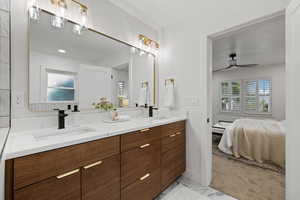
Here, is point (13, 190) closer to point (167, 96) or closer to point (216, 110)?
point (167, 96)

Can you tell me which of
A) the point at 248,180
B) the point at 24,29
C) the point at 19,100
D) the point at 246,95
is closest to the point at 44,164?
the point at 19,100

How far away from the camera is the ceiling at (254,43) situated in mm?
2359

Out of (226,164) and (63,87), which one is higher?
(63,87)

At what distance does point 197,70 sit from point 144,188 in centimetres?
158

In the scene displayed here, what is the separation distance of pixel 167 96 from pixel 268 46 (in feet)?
9.40

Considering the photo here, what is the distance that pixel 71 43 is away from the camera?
4.83 ft

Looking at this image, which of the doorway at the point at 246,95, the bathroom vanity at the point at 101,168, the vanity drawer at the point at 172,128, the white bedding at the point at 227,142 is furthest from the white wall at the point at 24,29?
the white bedding at the point at 227,142

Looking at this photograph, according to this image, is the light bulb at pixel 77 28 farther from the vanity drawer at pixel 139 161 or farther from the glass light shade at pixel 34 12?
the vanity drawer at pixel 139 161

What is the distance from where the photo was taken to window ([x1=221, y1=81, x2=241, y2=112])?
17.9 ft

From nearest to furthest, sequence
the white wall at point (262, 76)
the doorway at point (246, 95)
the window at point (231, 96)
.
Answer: the doorway at point (246, 95), the white wall at point (262, 76), the window at point (231, 96)

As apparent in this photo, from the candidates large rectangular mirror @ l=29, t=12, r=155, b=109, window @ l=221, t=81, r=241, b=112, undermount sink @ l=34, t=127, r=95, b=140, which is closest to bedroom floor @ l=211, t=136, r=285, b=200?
large rectangular mirror @ l=29, t=12, r=155, b=109

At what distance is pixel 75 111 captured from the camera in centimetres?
145

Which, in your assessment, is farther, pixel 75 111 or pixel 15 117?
pixel 75 111

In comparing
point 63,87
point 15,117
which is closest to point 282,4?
point 63,87
